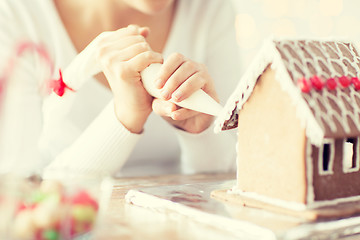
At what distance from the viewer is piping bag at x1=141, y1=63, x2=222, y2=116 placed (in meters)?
0.81

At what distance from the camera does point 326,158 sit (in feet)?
2.18

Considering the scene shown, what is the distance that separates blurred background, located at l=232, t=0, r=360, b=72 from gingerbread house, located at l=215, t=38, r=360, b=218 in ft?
6.47

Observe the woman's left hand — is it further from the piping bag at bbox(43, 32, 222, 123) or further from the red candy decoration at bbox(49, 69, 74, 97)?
the red candy decoration at bbox(49, 69, 74, 97)

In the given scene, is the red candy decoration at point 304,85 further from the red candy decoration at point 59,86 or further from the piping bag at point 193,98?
the red candy decoration at point 59,86

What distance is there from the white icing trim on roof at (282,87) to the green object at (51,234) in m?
0.33

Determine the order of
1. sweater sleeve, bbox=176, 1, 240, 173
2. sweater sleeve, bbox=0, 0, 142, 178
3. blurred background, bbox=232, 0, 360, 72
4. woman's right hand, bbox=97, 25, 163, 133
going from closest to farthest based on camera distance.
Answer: woman's right hand, bbox=97, 25, 163, 133 < sweater sleeve, bbox=0, 0, 142, 178 < sweater sleeve, bbox=176, 1, 240, 173 < blurred background, bbox=232, 0, 360, 72

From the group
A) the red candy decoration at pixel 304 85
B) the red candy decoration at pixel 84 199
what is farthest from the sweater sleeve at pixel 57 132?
the red candy decoration at pixel 304 85

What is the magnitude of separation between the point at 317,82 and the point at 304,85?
3 cm

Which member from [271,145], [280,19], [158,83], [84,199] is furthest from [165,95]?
[280,19]

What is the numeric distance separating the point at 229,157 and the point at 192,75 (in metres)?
0.45

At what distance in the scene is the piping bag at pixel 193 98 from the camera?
81 centimetres

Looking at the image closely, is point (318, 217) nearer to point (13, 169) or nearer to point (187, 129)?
point (13, 169)

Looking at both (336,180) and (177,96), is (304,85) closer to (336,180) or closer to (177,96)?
(336,180)

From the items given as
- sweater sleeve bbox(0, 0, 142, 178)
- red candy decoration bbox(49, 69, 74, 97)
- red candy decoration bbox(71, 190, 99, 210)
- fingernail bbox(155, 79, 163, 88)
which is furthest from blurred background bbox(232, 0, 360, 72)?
red candy decoration bbox(71, 190, 99, 210)
